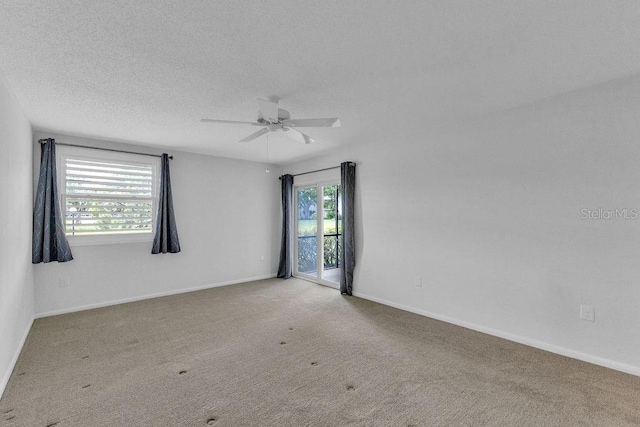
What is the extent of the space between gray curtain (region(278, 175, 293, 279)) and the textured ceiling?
285 cm

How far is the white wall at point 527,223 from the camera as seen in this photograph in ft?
8.39

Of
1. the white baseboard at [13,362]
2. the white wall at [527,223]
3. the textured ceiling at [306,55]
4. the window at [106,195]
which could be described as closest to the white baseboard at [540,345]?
the white wall at [527,223]

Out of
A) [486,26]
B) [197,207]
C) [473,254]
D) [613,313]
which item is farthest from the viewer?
[197,207]

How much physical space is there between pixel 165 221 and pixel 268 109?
10.4 feet

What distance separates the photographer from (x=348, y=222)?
15.9 feet

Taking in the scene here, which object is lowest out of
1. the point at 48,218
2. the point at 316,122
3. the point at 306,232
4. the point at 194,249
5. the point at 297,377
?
the point at 297,377

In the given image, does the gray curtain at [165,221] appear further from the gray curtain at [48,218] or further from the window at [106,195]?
the gray curtain at [48,218]

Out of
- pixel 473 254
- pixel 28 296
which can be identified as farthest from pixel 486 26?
pixel 28 296

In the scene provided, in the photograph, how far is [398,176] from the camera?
14.0 feet

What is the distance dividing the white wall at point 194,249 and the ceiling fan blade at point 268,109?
306 cm

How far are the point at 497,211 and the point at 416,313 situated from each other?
1696 millimetres

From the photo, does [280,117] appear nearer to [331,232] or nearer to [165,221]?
[165,221]

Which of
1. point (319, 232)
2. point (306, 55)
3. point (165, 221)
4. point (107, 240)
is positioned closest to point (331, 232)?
point (319, 232)

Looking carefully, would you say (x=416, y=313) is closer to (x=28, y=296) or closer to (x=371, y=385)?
(x=371, y=385)
